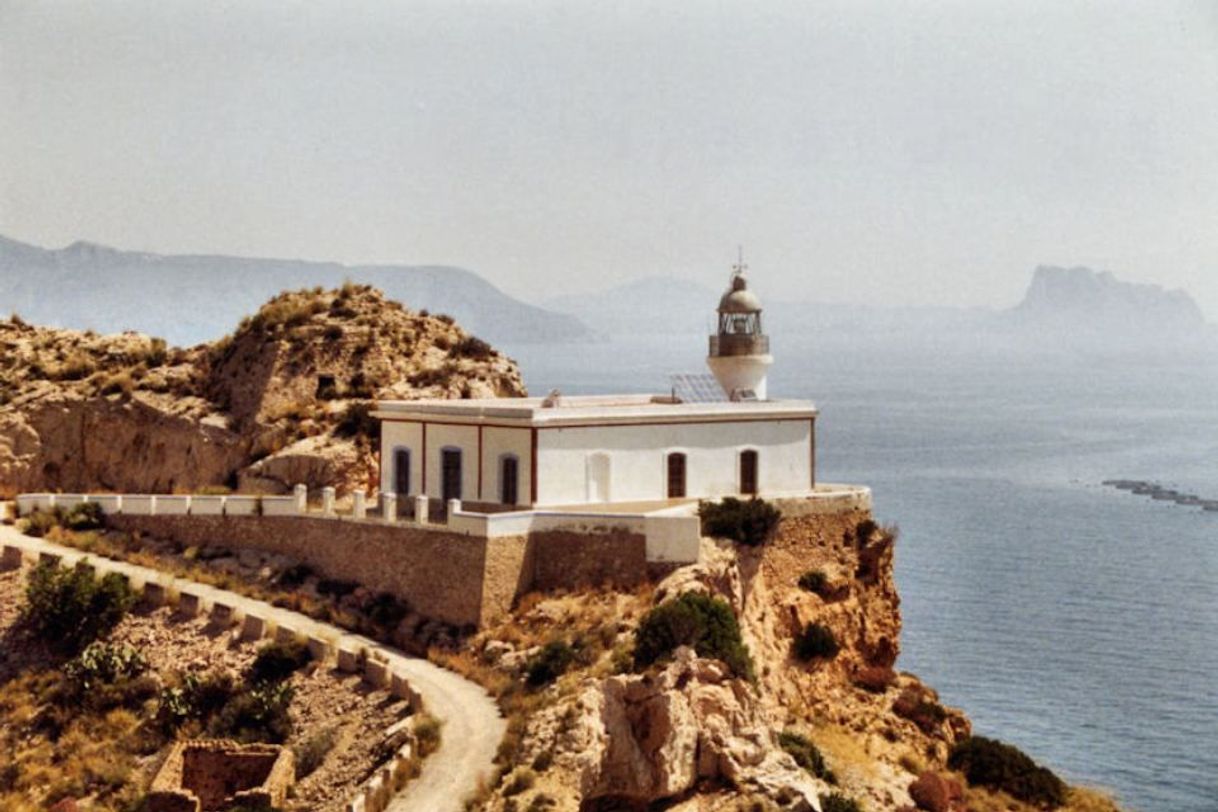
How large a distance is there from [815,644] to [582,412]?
7.03 metres

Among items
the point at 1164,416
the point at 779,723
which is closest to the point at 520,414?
the point at 779,723

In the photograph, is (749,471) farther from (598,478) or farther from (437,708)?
(437,708)

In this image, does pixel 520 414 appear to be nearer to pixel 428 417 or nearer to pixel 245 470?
pixel 428 417

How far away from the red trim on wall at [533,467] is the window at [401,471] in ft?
13.3

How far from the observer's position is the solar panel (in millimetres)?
37406

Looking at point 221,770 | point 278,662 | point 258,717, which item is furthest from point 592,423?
point 221,770

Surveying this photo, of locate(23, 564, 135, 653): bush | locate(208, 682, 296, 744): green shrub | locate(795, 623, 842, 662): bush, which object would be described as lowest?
locate(208, 682, 296, 744): green shrub

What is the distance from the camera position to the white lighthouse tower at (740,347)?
37.8 m

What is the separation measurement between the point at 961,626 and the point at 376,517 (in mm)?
34338

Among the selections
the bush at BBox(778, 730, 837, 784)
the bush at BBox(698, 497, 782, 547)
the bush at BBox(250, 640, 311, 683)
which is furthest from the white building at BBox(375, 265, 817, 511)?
the bush at BBox(778, 730, 837, 784)

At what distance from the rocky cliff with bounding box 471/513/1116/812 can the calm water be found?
12.1m

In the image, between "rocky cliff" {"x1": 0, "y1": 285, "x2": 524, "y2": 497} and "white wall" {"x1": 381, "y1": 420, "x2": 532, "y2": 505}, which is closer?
"white wall" {"x1": 381, "y1": 420, "x2": 532, "y2": 505}

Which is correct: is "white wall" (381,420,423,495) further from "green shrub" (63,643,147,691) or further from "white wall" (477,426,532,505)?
"green shrub" (63,643,147,691)

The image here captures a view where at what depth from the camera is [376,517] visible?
32.8m
